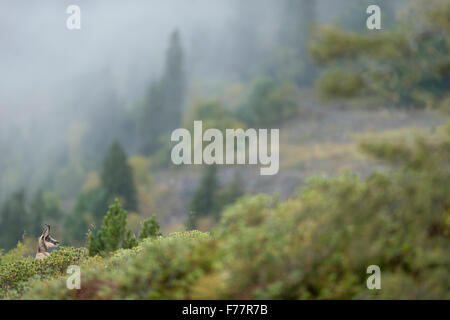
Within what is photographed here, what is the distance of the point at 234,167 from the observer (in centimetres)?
4762

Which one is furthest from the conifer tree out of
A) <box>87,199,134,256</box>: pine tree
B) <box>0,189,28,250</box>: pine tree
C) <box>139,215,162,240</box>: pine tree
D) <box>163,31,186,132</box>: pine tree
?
<box>163,31,186,132</box>: pine tree

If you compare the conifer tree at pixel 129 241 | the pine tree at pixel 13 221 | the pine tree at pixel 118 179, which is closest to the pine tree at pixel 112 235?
the conifer tree at pixel 129 241

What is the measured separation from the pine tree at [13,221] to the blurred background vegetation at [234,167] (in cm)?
12

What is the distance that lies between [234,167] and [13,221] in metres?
19.3

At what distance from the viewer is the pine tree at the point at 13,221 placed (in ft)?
128

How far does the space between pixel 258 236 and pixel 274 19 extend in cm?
8028

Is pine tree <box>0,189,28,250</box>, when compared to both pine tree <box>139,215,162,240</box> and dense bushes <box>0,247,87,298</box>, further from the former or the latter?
dense bushes <box>0,247,87,298</box>

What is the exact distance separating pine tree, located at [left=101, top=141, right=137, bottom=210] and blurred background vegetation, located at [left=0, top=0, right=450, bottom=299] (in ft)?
0.41

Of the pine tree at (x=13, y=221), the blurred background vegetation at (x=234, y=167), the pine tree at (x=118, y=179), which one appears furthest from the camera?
the pine tree at (x=118, y=179)

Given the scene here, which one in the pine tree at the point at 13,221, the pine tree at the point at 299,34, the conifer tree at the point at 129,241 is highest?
the pine tree at the point at 299,34

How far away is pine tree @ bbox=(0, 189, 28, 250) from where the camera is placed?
3888cm

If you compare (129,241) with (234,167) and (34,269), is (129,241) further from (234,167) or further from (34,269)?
(234,167)

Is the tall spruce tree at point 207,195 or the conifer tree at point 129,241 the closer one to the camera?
the conifer tree at point 129,241

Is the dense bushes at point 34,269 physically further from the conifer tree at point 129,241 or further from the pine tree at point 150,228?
the pine tree at point 150,228
